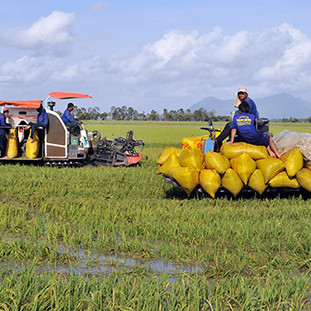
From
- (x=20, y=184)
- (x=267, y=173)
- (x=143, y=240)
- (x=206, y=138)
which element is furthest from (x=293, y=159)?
(x=20, y=184)

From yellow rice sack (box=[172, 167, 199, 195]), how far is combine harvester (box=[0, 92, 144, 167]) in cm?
514

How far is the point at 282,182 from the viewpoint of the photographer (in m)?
7.68

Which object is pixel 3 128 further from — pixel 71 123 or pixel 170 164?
pixel 170 164

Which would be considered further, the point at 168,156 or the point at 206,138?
the point at 206,138

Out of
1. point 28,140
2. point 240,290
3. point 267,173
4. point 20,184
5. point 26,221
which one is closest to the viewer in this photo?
point 240,290

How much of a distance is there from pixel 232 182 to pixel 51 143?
20.7ft

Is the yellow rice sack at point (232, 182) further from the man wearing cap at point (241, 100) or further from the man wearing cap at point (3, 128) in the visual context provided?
the man wearing cap at point (3, 128)

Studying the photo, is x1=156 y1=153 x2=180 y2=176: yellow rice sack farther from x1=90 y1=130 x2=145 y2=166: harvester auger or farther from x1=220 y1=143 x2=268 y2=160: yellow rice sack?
x1=90 y1=130 x2=145 y2=166: harvester auger

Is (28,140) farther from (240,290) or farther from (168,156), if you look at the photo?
(240,290)

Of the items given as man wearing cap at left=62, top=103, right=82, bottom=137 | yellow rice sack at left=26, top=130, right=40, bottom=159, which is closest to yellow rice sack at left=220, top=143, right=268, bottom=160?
man wearing cap at left=62, top=103, right=82, bottom=137

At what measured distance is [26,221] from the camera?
20.9 feet

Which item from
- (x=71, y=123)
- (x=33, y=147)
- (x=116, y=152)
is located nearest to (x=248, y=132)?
(x=116, y=152)

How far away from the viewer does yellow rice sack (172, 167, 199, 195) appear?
7578 mm

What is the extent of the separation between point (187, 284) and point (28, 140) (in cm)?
923
